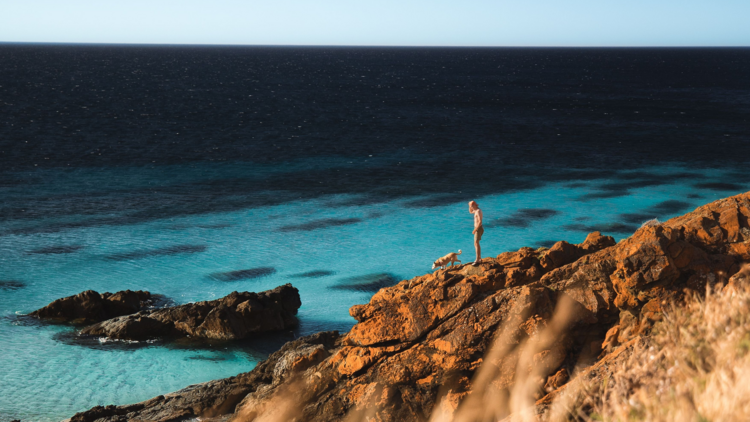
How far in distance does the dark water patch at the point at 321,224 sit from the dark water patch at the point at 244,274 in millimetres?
6608

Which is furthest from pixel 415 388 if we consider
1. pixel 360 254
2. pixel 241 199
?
pixel 241 199

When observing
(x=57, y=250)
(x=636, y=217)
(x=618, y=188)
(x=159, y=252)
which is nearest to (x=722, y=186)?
(x=618, y=188)

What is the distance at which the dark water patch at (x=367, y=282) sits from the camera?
91.9ft

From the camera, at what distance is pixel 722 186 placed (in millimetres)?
47188

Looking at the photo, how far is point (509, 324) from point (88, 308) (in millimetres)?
18696

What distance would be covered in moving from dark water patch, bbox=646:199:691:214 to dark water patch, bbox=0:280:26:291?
37622 millimetres

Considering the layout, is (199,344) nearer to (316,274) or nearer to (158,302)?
(158,302)

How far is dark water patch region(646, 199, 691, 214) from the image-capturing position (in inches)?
1572

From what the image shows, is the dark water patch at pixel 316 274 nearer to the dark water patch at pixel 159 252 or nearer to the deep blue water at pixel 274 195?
the deep blue water at pixel 274 195

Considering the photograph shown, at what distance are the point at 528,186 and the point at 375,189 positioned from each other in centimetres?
1262

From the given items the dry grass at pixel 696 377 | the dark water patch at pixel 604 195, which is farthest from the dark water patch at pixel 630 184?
the dry grass at pixel 696 377

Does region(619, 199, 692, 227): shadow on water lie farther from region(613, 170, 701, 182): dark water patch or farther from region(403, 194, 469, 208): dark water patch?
region(403, 194, 469, 208): dark water patch

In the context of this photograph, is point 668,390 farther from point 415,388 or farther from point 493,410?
point 415,388

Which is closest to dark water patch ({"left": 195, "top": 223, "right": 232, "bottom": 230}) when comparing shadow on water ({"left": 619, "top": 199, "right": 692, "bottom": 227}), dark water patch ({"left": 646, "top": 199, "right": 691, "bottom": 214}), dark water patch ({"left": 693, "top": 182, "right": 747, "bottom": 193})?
shadow on water ({"left": 619, "top": 199, "right": 692, "bottom": 227})
